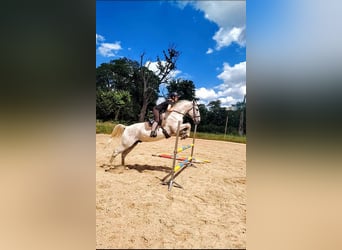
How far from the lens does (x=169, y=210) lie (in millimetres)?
1765

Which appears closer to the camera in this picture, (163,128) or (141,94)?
(163,128)

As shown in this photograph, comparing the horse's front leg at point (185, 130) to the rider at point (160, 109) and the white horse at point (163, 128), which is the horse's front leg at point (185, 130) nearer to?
the white horse at point (163, 128)

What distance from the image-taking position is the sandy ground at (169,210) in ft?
4.15

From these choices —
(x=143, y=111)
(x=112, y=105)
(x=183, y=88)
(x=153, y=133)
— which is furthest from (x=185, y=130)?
(x=183, y=88)

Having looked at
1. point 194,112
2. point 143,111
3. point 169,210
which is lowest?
point 169,210

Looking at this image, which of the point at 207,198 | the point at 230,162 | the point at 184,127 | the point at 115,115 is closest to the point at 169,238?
the point at 207,198

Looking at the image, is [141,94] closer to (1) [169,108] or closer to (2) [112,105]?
(2) [112,105]

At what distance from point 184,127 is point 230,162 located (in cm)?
145

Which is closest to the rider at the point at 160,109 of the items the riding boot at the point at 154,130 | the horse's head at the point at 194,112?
the riding boot at the point at 154,130

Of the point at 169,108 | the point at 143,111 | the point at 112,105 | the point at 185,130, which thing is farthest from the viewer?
the point at 143,111

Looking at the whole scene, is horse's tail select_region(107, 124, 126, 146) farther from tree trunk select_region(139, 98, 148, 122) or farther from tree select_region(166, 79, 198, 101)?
tree select_region(166, 79, 198, 101)
